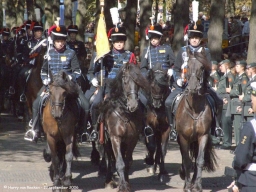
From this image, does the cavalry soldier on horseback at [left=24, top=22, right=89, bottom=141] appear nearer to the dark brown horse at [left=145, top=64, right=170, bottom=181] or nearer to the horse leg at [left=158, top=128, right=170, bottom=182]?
the dark brown horse at [left=145, top=64, right=170, bottom=181]

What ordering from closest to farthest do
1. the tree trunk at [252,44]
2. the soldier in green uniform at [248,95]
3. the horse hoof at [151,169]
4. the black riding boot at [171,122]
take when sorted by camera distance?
the black riding boot at [171,122], the horse hoof at [151,169], the soldier in green uniform at [248,95], the tree trunk at [252,44]

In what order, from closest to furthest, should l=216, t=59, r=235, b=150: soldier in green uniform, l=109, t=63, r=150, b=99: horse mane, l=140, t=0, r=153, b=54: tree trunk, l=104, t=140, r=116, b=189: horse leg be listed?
l=109, t=63, r=150, b=99: horse mane
l=104, t=140, r=116, b=189: horse leg
l=216, t=59, r=235, b=150: soldier in green uniform
l=140, t=0, r=153, b=54: tree trunk

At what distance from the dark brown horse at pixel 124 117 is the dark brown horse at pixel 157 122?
4.48 ft

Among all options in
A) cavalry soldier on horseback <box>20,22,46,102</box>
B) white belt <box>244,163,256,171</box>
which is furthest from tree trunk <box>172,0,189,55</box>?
white belt <box>244,163,256,171</box>

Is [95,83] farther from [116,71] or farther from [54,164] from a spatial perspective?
[54,164]

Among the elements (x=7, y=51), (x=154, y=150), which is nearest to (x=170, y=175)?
(x=154, y=150)

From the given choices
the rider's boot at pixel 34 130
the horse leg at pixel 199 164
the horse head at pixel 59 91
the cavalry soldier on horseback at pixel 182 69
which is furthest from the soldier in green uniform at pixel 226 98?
the horse head at pixel 59 91

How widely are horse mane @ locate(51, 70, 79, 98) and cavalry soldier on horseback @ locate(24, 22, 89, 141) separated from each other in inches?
29.0

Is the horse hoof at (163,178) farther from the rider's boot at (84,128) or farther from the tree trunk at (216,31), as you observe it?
the tree trunk at (216,31)

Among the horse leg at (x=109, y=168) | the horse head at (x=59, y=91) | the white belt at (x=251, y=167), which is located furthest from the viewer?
the horse leg at (x=109, y=168)

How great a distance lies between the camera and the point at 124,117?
13336mm

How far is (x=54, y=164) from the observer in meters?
13.6

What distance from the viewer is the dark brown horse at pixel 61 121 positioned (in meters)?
13.1

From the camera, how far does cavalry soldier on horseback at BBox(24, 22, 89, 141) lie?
1418cm
